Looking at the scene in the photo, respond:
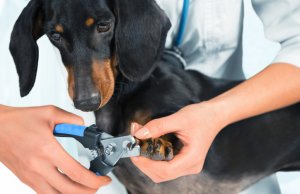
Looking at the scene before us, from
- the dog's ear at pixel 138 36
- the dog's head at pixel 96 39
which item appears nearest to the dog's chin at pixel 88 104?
the dog's head at pixel 96 39

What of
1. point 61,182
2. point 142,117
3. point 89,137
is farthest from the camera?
point 142,117

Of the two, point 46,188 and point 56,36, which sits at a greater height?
point 56,36

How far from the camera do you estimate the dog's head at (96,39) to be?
95 centimetres

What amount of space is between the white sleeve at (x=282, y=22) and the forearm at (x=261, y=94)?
42 mm

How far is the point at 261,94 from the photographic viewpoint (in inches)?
39.4

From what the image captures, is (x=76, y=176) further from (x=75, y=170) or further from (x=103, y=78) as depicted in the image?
(x=103, y=78)

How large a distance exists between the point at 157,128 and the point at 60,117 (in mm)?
197

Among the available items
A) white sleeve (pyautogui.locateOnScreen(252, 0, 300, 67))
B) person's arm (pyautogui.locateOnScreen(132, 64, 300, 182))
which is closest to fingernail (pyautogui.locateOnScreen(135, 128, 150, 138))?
→ person's arm (pyautogui.locateOnScreen(132, 64, 300, 182))

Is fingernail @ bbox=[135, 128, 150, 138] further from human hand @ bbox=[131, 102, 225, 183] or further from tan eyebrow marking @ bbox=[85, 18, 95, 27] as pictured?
tan eyebrow marking @ bbox=[85, 18, 95, 27]

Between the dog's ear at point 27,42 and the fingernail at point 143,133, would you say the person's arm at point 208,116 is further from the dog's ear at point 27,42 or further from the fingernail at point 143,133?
the dog's ear at point 27,42

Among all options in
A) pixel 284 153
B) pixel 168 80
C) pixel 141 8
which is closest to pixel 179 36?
pixel 168 80

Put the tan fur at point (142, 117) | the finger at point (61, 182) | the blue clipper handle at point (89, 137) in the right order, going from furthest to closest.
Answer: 1. the tan fur at point (142, 117)
2. the finger at point (61, 182)
3. the blue clipper handle at point (89, 137)

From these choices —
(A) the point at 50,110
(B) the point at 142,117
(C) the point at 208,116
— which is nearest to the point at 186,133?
(C) the point at 208,116

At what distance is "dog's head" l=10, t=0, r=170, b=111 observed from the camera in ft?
3.11
